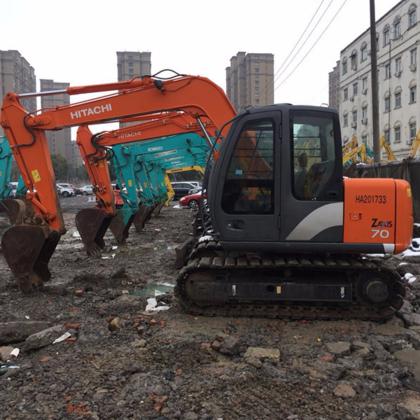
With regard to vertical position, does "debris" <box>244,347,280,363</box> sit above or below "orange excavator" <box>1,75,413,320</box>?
below

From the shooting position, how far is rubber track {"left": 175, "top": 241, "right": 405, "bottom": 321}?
572cm

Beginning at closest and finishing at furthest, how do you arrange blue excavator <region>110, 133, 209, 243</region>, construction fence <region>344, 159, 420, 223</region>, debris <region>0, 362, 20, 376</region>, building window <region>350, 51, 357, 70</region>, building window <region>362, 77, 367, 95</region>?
debris <region>0, 362, 20, 376</region>
construction fence <region>344, 159, 420, 223</region>
blue excavator <region>110, 133, 209, 243</region>
building window <region>362, 77, 367, 95</region>
building window <region>350, 51, 357, 70</region>

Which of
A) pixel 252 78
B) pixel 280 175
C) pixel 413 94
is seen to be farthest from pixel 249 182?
pixel 413 94

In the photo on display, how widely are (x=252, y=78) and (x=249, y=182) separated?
80.2ft

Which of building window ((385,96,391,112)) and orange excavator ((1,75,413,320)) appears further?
building window ((385,96,391,112))

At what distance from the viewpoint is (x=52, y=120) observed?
7582 mm

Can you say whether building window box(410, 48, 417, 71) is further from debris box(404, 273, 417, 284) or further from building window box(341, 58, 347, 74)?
debris box(404, 273, 417, 284)

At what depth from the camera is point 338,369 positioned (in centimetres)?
443

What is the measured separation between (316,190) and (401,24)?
5398 centimetres

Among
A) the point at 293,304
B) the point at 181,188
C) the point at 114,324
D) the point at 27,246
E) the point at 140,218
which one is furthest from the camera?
the point at 181,188

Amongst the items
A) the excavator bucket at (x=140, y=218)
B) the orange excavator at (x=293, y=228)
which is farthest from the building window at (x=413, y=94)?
the orange excavator at (x=293, y=228)

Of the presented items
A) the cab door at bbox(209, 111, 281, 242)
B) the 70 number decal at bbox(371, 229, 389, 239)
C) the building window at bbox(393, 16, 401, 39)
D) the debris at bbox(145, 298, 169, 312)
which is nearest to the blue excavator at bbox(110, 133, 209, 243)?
the debris at bbox(145, 298, 169, 312)

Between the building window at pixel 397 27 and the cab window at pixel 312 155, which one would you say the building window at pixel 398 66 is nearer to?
the building window at pixel 397 27

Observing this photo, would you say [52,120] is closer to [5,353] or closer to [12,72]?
[5,353]
